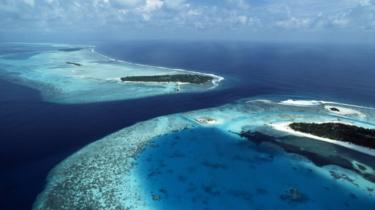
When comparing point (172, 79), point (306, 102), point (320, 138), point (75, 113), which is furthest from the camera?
point (172, 79)

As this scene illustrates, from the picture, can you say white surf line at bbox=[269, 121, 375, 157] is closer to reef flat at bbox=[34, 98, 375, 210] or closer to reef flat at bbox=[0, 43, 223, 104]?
reef flat at bbox=[34, 98, 375, 210]

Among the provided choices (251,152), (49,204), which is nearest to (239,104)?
(251,152)

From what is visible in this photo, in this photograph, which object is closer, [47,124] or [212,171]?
[212,171]

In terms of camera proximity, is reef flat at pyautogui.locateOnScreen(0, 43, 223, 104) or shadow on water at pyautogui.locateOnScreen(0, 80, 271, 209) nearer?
shadow on water at pyautogui.locateOnScreen(0, 80, 271, 209)

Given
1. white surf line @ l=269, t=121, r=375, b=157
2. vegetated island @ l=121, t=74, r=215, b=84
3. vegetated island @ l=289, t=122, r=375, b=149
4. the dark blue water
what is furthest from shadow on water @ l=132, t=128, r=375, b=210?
vegetated island @ l=121, t=74, r=215, b=84

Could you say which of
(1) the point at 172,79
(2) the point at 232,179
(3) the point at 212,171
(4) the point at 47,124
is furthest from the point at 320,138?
(1) the point at 172,79

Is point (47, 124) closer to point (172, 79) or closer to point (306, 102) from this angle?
point (172, 79)
